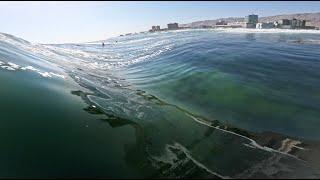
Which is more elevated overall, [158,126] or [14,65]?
[14,65]

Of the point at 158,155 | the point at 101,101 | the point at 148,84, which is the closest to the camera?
the point at 158,155

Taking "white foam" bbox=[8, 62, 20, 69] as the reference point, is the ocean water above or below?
below

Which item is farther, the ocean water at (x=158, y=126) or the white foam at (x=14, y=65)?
the white foam at (x=14, y=65)

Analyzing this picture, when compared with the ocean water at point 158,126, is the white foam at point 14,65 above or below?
above

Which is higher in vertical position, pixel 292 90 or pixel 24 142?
pixel 24 142

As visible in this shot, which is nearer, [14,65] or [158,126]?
[158,126]

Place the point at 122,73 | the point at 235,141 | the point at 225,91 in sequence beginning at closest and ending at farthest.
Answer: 1. the point at 235,141
2. the point at 225,91
3. the point at 122,73

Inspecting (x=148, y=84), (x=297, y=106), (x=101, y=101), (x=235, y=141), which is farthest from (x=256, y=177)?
(x=148, y=84)

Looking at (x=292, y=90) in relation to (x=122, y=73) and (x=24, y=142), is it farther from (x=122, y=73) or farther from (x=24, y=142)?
(x=24, y=142)

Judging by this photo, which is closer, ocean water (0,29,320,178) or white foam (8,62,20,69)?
ocean water (0,29,320,178)

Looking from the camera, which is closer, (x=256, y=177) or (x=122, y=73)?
(x=256, y=177)
